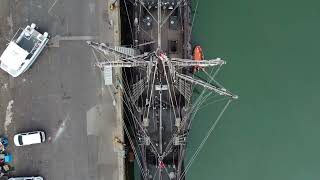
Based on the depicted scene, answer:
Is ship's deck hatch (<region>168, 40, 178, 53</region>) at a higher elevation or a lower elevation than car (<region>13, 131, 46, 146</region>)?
higher

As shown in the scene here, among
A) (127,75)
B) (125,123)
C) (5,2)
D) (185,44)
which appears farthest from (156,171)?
(5,2)

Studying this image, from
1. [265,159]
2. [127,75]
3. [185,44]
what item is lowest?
[265,159]

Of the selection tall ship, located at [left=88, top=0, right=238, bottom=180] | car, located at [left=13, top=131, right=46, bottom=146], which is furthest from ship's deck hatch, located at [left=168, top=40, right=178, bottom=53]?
car, located at [left=13, top=131, right=46, bottom=146]

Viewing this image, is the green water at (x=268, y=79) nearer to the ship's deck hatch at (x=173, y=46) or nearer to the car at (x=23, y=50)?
the ship's deck hatch at (x=173, y=46)

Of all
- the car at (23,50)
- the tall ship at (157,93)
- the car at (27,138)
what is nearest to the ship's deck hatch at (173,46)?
the tall ship at (157,93)

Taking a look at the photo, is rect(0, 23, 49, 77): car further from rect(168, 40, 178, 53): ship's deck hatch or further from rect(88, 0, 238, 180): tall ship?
rect(168, 40, 178, 53): ship's deck hatch

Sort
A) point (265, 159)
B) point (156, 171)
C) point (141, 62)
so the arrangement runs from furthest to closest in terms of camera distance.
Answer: point (265, 159) → point (156, 171) → point (141, 62)

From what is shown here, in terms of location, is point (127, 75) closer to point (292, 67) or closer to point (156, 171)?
point (156, 171)
